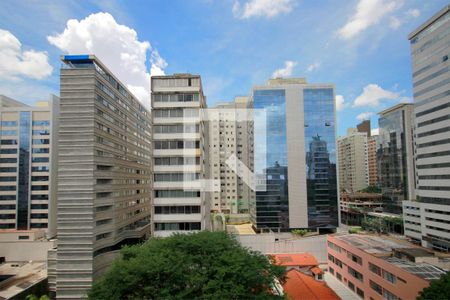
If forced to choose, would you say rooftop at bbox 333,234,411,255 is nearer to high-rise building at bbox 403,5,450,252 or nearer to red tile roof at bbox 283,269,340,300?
red tile roof at bbox 283,269,340,300

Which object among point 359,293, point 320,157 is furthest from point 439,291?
point 320,157

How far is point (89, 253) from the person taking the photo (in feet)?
62.3

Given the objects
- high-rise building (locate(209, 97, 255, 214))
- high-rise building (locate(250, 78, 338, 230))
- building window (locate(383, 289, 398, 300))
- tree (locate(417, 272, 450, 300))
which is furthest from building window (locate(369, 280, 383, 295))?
high-rise building (locate(209, 97, 255, 214))

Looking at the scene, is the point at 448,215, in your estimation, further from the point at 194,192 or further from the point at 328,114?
the point at 194,192

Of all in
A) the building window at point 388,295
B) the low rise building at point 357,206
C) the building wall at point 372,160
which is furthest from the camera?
the building wall at point 372,160

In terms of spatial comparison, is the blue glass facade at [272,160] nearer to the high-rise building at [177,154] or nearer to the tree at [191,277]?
the high-rise building at [177,154]

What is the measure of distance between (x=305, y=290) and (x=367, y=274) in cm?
442

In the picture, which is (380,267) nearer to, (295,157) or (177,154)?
(177,154)

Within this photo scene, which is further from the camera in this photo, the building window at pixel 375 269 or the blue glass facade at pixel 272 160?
the blue glass facade at pixel 272 160

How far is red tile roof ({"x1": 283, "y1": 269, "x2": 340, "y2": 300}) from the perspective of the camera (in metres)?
15.2

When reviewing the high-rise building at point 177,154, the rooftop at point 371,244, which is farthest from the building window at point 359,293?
the high-rise building at point 177,154

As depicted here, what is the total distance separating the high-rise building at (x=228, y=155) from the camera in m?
47.4

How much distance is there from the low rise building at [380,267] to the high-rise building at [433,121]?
12.7 m

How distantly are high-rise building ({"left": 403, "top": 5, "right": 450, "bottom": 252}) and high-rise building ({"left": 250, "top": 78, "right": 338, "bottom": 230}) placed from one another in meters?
9.63
